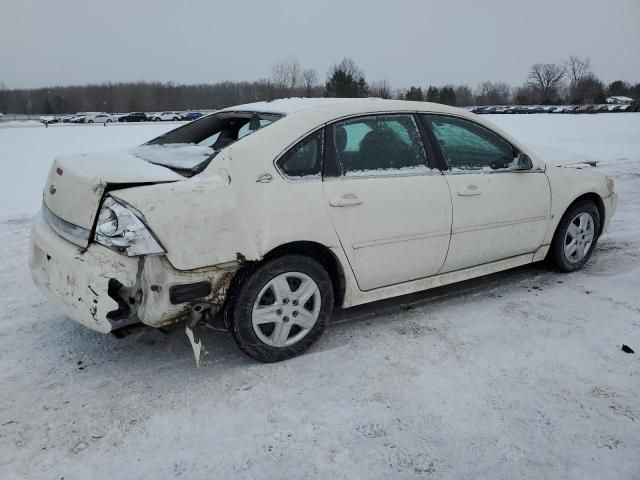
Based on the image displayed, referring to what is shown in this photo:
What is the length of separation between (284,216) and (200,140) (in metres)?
1.40

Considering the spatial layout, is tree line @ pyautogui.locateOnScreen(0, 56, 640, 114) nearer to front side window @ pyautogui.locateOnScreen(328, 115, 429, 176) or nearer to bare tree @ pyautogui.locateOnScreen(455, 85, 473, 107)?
bare tree @ pyautogui.locateOnScreen(455, 85, 473, 107)

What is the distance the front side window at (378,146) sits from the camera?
337 centimetres

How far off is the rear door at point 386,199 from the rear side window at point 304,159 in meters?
0.07

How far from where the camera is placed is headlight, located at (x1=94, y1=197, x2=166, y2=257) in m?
2.70

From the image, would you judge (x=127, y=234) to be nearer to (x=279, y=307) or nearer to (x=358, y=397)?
(x=279, y=307)

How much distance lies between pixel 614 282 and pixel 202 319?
11.3 feet

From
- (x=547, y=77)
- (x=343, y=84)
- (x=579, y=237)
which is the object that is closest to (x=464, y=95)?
(x=547, y=77)

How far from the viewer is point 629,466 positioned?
7.71ft

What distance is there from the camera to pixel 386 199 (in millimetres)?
3414

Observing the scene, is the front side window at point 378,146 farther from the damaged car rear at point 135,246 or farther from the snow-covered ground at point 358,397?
the snow-covered ground at point 358,397

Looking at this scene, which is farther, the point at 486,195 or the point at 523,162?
the point at 523,162

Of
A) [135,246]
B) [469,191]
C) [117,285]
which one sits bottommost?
[117,285]

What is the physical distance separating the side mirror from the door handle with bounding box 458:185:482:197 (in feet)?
1.72

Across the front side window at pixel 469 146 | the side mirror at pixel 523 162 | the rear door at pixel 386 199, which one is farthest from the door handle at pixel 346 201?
the side mirror at pixel 523 162
